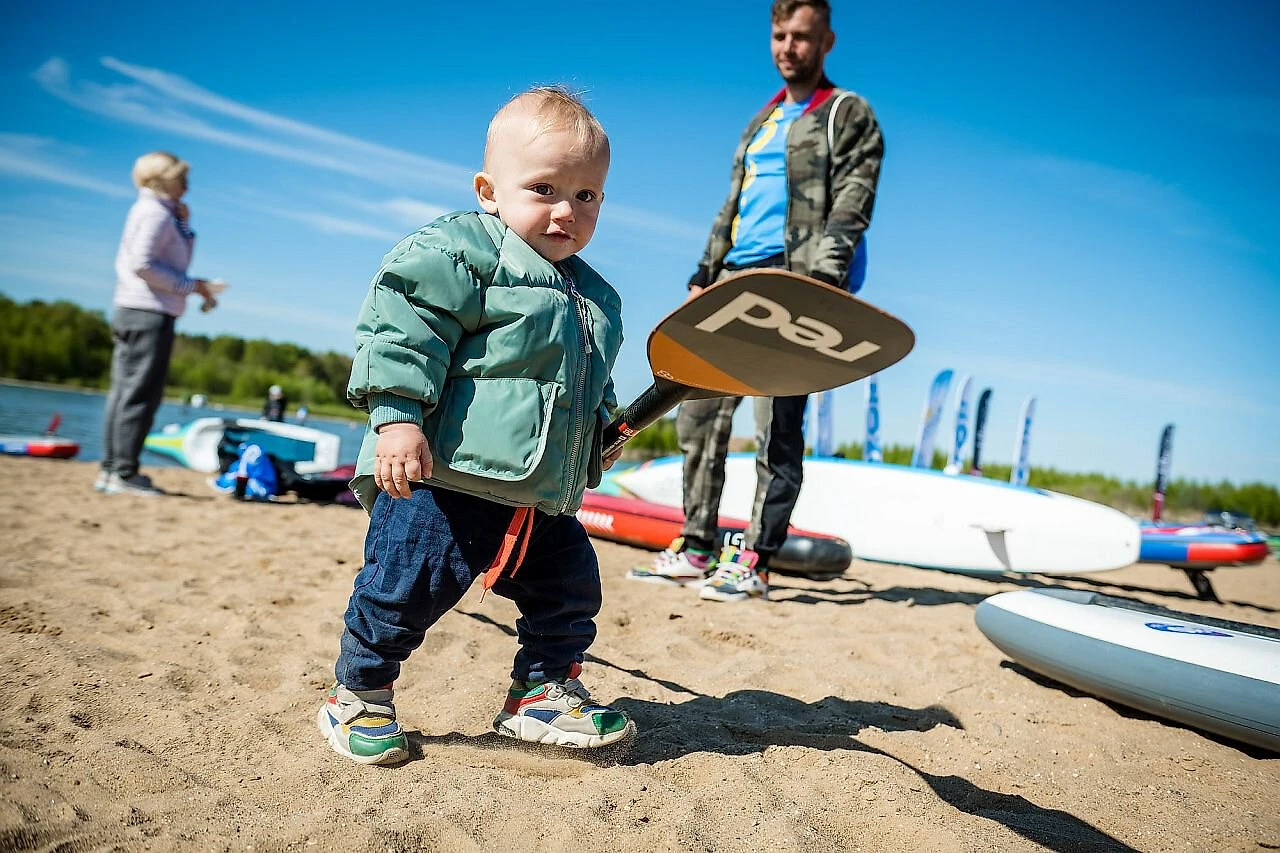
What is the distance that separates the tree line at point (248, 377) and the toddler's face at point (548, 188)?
13.2 meters

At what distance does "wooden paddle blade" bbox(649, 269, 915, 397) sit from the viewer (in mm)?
1754

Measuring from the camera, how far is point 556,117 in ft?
5.53

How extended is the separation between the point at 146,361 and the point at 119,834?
4727mm

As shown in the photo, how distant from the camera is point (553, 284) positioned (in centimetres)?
174

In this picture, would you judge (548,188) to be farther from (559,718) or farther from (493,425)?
(559,718)

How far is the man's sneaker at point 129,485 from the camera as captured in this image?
5281mm

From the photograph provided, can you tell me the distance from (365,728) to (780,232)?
107 inches

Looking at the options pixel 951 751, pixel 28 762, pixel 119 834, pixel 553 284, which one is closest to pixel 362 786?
pixel 119 834

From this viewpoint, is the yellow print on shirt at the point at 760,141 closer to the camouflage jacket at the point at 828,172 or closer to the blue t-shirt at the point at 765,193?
the blue t-shirt at the point at 765,193

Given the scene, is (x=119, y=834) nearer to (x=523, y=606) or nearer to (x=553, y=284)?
(x=523, y=606)

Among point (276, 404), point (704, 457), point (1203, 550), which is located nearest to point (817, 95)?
point (704, 457)

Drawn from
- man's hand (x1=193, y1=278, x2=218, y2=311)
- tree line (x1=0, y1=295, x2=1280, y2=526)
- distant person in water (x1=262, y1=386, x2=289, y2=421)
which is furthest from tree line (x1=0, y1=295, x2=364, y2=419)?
man's hand (x1=193, y1=278, x2=218, y2=311)

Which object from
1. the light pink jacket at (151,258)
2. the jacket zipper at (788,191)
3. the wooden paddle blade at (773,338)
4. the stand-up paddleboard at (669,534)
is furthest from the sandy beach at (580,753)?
the light pink jacket at (151,258)

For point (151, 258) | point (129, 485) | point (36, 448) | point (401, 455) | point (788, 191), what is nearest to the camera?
point (401, 455)
